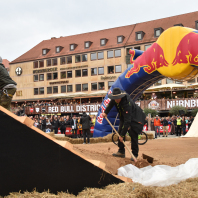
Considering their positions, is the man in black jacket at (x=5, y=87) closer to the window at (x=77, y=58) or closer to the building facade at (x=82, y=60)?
the building facade at (x=82, y=60)

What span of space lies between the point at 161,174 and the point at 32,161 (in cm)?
206

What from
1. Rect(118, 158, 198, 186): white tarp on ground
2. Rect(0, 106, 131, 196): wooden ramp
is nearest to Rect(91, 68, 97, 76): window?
Rect(118, 158, 198, 186): white tarp on ground

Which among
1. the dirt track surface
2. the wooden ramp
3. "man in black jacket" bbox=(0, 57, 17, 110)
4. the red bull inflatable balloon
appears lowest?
the dirt track surface

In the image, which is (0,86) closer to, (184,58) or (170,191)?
(170,191)

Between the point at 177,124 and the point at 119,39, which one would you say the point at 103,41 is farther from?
the point at 177,124

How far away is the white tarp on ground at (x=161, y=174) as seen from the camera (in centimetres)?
419

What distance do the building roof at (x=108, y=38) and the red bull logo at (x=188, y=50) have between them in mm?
34339

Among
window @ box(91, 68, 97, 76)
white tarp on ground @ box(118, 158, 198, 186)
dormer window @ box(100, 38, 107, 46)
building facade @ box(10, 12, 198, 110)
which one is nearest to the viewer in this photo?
white tarp on ground @ box(118, 158, 198, 186)

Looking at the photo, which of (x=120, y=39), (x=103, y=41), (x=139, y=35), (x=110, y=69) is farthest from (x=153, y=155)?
(x=103, y=41)

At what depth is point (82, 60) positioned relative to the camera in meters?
51.8

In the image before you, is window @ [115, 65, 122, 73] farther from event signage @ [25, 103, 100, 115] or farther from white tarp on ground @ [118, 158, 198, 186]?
white tarp on ground @ [118, 158, 198, 186]

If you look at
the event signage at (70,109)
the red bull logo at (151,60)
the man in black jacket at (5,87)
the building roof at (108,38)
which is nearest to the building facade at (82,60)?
the building roof at (108,38)

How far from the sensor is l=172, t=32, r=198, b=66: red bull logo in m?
10.9

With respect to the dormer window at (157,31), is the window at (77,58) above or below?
below
